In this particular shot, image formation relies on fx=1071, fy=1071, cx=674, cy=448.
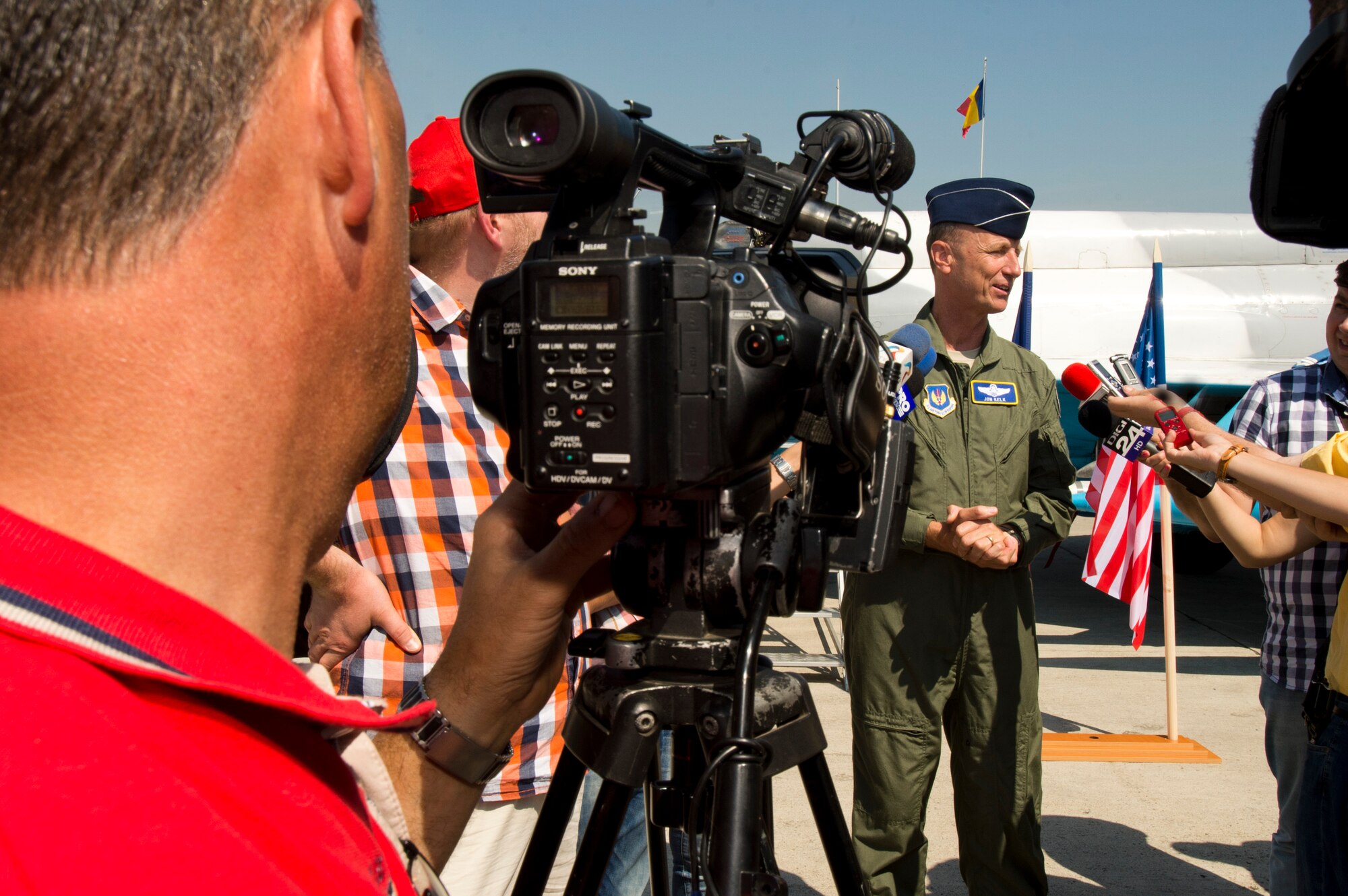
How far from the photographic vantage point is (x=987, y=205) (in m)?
3.88

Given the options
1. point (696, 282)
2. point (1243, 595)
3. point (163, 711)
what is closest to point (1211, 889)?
point (696, 282)

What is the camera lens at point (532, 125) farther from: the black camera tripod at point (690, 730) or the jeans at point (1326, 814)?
the jeans at point (1326, 814)

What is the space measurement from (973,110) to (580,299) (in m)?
10.3

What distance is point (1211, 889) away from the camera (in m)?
3.61

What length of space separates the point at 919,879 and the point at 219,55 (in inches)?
128

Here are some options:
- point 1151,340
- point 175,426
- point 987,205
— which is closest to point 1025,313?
point 1151,340

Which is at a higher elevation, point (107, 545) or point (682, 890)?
point (107, 545)

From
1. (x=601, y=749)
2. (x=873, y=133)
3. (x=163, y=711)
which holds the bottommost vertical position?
(x=601, y=749)

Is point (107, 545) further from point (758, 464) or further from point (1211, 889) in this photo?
point (1211, 889)

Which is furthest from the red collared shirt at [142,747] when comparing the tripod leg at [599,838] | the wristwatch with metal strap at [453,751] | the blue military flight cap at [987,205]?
the blue military flight cap at [987,205]

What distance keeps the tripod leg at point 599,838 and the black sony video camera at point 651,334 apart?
27cm

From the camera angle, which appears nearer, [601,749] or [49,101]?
[49,101]

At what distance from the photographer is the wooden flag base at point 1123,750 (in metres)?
4.71

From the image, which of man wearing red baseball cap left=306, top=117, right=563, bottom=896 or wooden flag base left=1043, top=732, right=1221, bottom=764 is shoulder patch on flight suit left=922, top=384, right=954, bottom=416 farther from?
wooden flag base left=1043, top=732, right=1221, bottom=764
